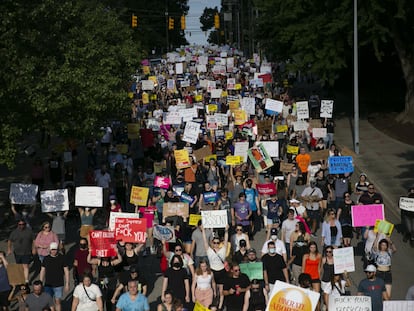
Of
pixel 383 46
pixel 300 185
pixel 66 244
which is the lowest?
pixel 66 244

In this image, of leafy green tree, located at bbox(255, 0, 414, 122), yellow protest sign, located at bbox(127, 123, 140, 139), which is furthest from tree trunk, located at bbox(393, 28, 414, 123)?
yellow protest sign, located at bbox(127, 123, 140, 139)

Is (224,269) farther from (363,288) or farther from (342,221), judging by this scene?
(342,221)

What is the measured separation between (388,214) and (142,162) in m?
8.78

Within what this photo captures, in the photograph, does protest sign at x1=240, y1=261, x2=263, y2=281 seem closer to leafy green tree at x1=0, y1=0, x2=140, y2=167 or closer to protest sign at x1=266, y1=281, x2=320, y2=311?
protest sign at x1=266, y1=281, x2=320, y2=311

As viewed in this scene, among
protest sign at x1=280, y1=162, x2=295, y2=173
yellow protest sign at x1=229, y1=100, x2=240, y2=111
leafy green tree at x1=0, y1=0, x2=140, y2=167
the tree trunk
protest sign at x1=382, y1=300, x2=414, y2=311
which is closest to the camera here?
protest sign at x1=382, y1=300, x2=414, y2=311

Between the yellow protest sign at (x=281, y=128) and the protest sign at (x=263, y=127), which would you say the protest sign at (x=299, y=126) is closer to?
the yellow protest sign at (x=281, y=128)

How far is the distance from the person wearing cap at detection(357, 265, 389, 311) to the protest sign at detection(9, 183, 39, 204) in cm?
874

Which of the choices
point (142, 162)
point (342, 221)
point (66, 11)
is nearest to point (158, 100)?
point (142, 162)

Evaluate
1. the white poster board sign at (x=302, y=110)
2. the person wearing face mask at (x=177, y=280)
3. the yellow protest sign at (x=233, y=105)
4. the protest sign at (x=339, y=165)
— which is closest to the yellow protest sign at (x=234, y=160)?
the protest sign at (x=339, y=165)

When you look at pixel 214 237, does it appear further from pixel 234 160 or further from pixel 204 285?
pixel 234 160

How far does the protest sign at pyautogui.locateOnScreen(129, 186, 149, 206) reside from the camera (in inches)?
693

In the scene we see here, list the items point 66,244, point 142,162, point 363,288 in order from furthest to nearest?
point 142,162 < point 66,244 < point 363,288

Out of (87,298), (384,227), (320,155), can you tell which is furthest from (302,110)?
(87,298)

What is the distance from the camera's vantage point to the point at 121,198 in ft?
67.2
